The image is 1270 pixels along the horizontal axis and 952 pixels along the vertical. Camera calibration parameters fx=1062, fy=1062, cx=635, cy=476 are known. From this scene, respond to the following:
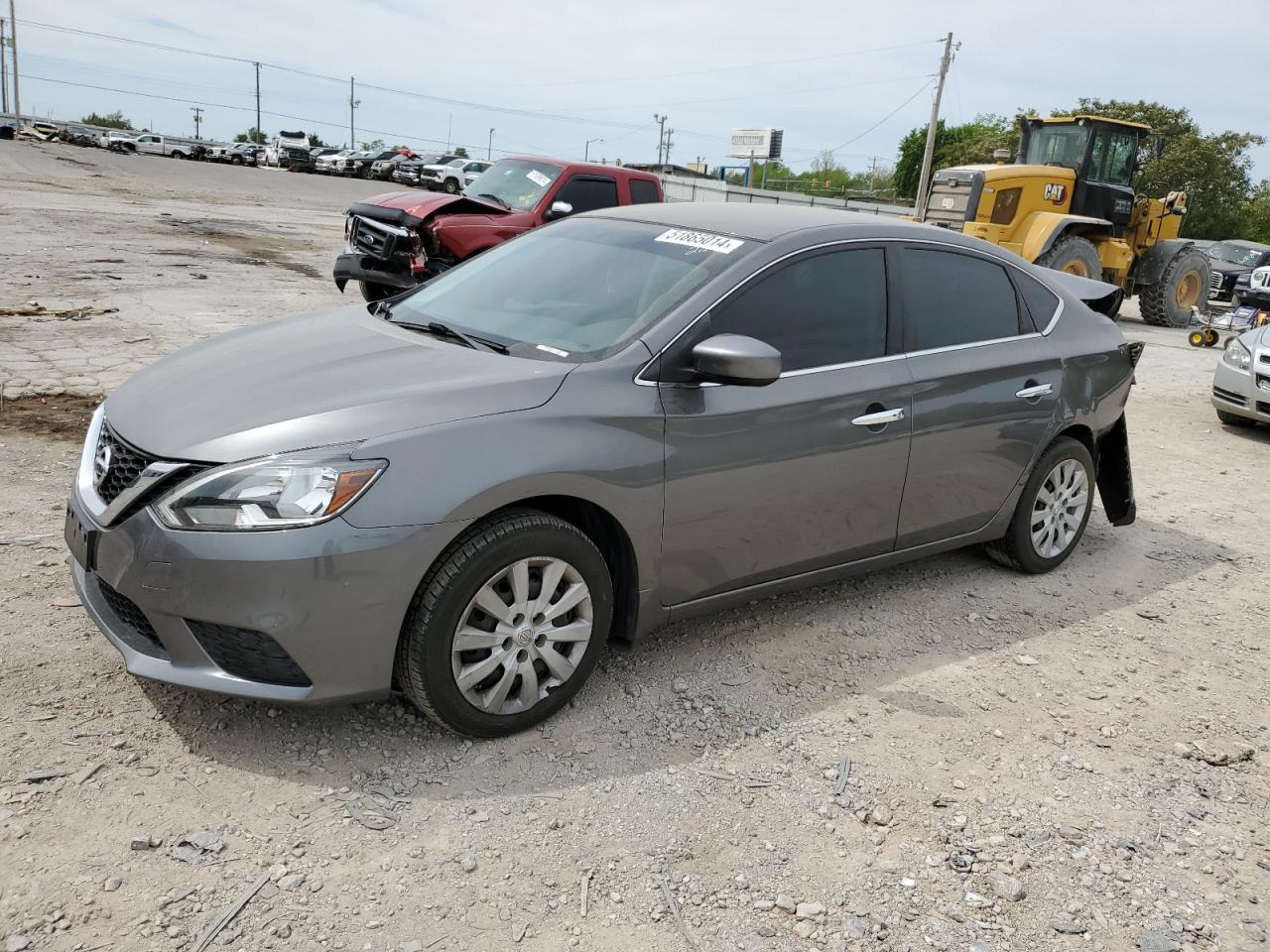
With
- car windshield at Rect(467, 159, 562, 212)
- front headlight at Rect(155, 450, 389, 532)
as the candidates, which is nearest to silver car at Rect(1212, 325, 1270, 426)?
car windshield at Rect(467, 159, 562, 212)

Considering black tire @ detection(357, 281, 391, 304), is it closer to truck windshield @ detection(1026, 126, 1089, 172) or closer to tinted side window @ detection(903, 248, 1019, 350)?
tinted side window @ detection(903, 248, 1019, 350)

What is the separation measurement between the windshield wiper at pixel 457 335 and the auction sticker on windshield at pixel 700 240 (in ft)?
2.80

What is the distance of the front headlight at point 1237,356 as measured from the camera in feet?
29.7

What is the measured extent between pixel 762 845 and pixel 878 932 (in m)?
0.41

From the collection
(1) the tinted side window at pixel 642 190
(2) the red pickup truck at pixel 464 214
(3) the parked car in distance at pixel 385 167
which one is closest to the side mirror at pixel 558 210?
(2) the red pickup truck at pixel 464 214

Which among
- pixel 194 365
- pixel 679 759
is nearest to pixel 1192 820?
pixel 679 759

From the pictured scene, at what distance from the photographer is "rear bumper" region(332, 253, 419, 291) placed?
33.1ft

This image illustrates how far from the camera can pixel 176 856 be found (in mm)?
2717

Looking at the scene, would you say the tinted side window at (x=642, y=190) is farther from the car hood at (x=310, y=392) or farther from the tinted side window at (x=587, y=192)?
the car hood at (x=310, y=392)

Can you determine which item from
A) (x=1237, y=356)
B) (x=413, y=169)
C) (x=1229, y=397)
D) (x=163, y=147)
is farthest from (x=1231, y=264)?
(x=163, y=147)

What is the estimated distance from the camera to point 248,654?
2.94 metres

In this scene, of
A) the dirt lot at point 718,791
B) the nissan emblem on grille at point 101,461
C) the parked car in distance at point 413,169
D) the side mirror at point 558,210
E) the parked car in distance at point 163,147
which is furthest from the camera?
the parked car in distance at point 163,147

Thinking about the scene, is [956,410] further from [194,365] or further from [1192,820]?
[194,365]

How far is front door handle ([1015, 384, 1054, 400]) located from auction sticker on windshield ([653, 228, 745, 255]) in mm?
1599
